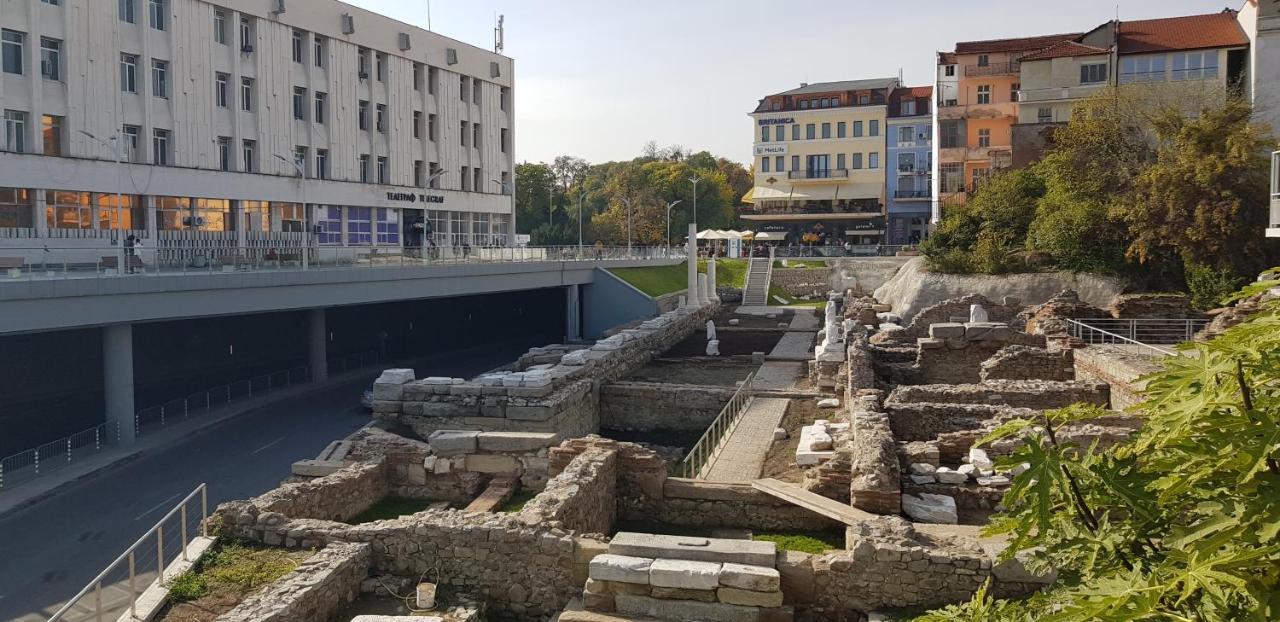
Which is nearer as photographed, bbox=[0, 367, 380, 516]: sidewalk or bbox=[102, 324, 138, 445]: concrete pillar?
bbox=[0, 367, 380, 516]: sidewalk

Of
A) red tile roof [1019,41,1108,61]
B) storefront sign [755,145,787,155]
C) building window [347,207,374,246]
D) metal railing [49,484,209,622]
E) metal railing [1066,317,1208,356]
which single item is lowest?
metal railing [49,484,209,622]

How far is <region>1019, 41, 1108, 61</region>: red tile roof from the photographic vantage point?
46938 mm

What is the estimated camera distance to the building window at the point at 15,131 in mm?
32094

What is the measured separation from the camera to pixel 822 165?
7338cm

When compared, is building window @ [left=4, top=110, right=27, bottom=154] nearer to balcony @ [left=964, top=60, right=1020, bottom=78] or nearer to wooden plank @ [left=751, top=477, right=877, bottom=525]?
wooden plank @ [left=751, top=477, right=877, bottom=525]

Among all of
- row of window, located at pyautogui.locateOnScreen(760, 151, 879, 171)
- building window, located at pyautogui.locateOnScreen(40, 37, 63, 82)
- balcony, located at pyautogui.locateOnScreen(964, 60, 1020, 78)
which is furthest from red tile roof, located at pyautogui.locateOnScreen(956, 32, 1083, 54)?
building window, located at pyautogui.locateOnScreen(40, 37, 63, 82)

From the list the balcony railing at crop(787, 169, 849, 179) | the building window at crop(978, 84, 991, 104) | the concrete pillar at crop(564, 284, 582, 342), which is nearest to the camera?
the concrete pillar at crop(564, 284, 582, 342)

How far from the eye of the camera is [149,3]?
3631 cm

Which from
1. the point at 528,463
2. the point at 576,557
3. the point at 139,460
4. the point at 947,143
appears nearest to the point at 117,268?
the point at 139,460

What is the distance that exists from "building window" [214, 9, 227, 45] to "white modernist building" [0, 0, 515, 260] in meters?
0.09

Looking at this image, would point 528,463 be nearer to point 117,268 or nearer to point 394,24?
point 117,268

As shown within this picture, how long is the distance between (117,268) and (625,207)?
188 feet

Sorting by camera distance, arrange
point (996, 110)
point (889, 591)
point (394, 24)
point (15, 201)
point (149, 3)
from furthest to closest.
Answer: point (996, 110) < point (394, 24) < point (149, 3) < point (15, 201) < point (889, 591)

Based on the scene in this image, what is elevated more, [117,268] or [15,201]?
[15,201]
